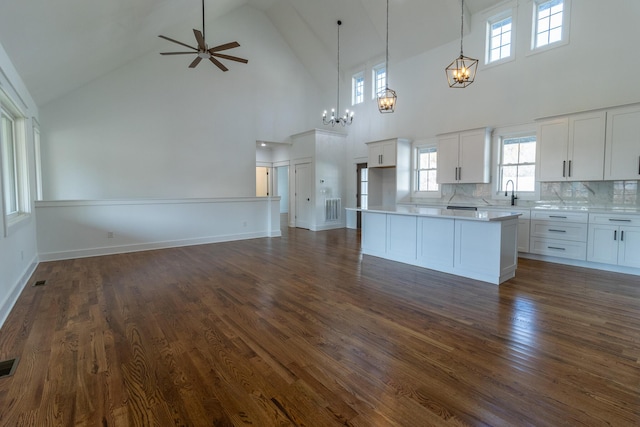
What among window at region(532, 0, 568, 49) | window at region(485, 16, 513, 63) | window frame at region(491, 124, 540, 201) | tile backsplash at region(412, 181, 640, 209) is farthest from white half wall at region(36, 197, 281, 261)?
window at region(532, 0, 568, 49)

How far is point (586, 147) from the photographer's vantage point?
4879mm

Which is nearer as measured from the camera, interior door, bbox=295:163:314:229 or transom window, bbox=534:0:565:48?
transom window, bbox=534:0:565:48

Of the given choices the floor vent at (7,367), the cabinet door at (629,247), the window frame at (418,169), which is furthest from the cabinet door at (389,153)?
the floor vent at (7,367)

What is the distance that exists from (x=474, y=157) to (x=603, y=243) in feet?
8.35

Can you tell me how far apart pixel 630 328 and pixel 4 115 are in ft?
24.3

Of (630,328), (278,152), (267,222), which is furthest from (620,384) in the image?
(278,152)

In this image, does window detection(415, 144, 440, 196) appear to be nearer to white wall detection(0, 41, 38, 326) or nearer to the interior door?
the interior door

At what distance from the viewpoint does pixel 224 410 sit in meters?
1.73

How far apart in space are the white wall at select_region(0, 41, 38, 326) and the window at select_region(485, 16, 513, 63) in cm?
760

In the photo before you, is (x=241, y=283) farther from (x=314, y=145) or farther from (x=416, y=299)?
(x=314, y=145)

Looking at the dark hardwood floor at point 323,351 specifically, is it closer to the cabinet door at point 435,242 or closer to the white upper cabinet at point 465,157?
the cabinet door at point 435,242

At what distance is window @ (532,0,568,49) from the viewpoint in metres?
5.34

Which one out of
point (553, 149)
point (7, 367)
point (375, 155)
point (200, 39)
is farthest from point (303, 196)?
point (7, 367)

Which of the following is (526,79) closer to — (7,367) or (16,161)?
(7,367)
